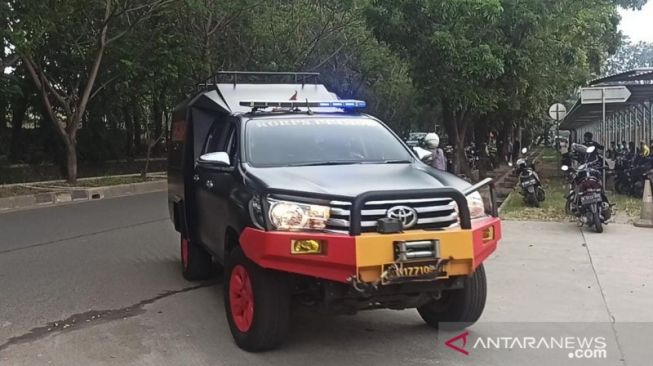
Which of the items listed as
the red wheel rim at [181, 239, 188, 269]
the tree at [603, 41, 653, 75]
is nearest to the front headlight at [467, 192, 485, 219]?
the red wheel rim at [181, 239, 188, 269]

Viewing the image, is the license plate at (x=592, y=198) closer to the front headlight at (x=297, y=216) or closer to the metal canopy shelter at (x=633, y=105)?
the metal canopy shelter at (x=633, y=105)

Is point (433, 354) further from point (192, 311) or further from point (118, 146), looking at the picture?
point (118, 146)

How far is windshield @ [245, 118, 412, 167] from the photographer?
571cm

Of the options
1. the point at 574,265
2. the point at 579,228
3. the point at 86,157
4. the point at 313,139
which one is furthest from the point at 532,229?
the point at 86,157

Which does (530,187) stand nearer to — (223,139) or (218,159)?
(223,139)

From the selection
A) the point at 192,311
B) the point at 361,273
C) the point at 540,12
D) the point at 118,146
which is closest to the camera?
the point at 361,273

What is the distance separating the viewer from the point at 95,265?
8.49 m

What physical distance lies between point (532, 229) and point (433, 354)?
21.5ft

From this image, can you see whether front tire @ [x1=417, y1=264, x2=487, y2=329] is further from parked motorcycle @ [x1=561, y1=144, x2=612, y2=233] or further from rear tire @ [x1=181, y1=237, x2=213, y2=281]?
parked motorcycle @ [x1=561, y1=144, x2=612, y2=233]

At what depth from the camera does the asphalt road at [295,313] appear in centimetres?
508

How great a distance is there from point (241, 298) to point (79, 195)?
13658mm

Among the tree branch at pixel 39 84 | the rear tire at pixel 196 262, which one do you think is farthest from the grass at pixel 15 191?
the rear tire at pixel 196 262

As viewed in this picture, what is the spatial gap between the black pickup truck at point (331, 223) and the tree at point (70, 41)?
1071 cm

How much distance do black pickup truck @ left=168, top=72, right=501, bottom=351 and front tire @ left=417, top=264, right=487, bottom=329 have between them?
11 mm
